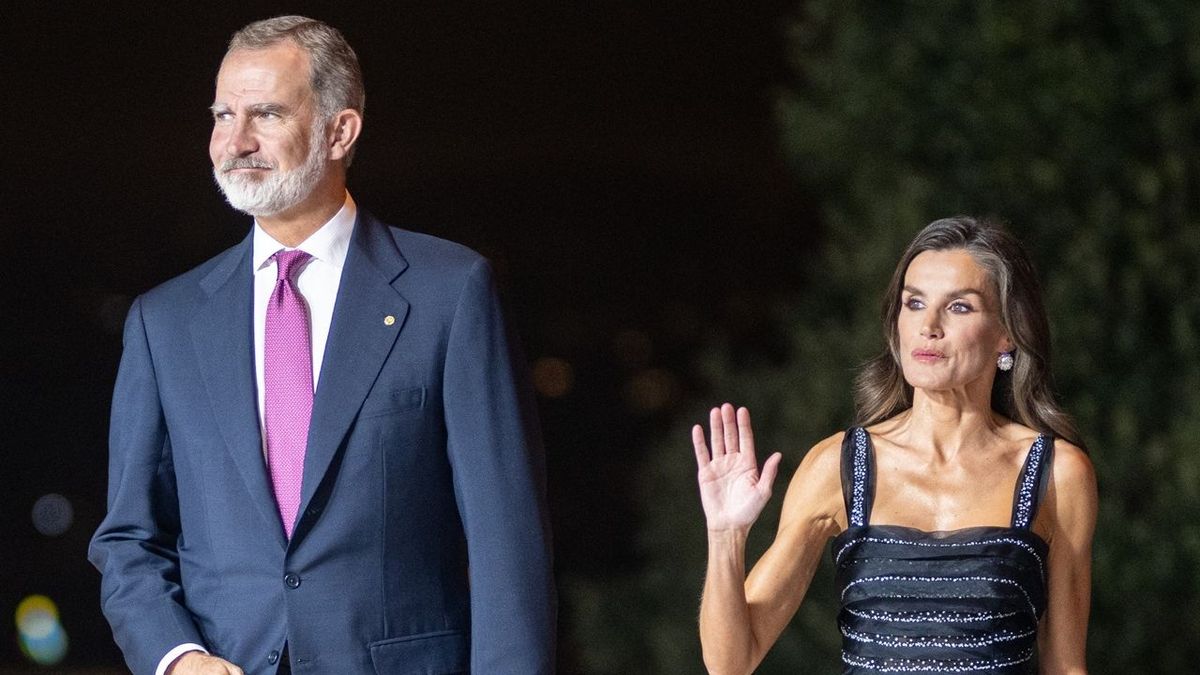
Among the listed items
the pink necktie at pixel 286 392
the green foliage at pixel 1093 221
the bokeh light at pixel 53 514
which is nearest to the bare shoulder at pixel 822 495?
the pink necktie at pixel 286 392

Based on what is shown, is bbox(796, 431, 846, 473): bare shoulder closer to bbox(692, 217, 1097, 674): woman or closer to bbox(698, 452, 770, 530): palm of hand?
bbox(692, 217, 1097, 674): woman

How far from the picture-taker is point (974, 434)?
3988 millimetres

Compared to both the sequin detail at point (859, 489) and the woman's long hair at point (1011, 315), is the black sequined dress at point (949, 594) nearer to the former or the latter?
the sequin detail at point (859, 489)

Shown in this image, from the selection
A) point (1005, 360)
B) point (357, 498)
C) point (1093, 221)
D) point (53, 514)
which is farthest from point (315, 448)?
point (53, 514)

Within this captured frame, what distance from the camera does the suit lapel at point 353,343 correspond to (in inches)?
144

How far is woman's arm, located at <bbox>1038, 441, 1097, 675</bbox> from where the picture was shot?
12.6 ft

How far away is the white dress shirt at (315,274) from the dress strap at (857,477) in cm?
107

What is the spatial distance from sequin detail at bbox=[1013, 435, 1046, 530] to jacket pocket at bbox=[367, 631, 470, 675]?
3.58 feet

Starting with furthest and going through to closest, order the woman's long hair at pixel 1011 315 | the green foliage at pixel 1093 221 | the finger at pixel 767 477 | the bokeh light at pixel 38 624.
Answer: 1. the bokeh light at pixel 38 624
2. the green foliage at pixel 1093 221
3. the woman's long hair at pixel 1011 315
4. the finger at pixel 767 477

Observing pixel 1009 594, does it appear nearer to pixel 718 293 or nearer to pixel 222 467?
pixel 222 467

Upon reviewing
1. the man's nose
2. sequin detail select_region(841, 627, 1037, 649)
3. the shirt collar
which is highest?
the man's nose

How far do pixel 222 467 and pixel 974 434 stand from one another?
1.47 meters

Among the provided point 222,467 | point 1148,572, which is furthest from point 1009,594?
point 1148,572

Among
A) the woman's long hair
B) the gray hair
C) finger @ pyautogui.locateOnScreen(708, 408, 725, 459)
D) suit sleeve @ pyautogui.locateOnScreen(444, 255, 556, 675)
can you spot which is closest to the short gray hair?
the gray hair
